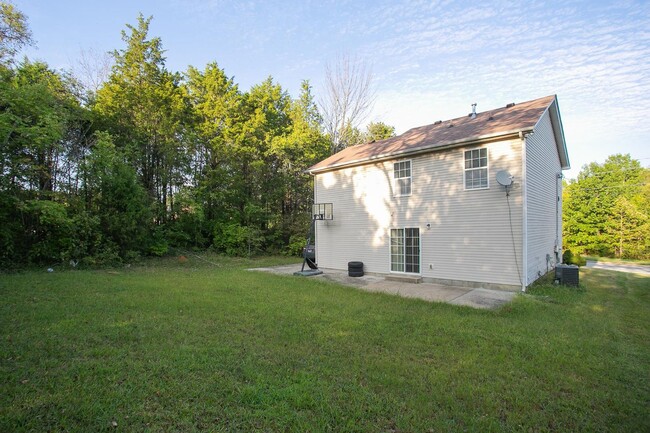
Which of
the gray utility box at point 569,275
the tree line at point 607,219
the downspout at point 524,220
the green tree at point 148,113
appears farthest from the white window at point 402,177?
the tree line at point 607,219

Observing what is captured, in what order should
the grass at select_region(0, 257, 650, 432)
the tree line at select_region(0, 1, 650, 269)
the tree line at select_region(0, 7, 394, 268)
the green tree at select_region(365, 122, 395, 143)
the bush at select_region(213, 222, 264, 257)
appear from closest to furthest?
the grass at select_region(0, 257, 650, 432) < the tree line at select_region(0, 7, 394, 268) < the tree line at select_region(0, 1, 650, 269) < the bush at select_region(213, 222, 264, 257) < the green tree at select_region(365, 122, 395, 143)

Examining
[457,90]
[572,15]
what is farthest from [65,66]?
[572,15]

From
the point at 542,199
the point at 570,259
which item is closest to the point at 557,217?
the point at 570,259

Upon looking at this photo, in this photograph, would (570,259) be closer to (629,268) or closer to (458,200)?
(629,268)

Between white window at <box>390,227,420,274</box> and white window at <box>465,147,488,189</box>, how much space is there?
218 cm

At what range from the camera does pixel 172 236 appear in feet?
51.4

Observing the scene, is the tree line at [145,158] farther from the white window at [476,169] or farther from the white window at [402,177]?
the white window at [476,169]

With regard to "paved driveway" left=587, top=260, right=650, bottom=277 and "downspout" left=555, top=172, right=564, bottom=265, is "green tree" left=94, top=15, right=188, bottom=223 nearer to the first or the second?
"downspout" left=555, top=172, right=564, bottom=265

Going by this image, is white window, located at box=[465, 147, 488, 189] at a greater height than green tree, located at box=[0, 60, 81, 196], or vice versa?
green tree, located at box=[0, 60, 81, 196]

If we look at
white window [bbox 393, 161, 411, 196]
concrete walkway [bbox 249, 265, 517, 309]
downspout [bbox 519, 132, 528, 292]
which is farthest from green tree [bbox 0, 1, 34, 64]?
downspout [bbox 519, 132, 528, 292]

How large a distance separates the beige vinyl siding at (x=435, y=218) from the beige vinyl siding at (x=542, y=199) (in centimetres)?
71

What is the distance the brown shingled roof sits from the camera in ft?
27.3

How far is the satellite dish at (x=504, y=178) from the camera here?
786 cm

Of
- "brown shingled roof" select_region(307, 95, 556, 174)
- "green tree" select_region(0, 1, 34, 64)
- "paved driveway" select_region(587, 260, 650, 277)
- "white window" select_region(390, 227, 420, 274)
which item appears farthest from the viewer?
"paved driveway" select_region(587, 260, 650, 277)
